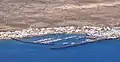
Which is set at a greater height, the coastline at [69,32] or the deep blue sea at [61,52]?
the coastline at [69,32]

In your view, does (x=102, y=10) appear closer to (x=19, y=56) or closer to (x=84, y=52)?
(x=84, y=52)

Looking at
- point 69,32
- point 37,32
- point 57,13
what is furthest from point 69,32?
point 57,13

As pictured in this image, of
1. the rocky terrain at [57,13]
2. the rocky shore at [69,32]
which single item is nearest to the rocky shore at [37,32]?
the rocky shore at [69,32]

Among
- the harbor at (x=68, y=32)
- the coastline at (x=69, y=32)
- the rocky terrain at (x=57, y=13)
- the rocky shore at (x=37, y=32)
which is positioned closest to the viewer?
the harbor at (x=68, y=32)

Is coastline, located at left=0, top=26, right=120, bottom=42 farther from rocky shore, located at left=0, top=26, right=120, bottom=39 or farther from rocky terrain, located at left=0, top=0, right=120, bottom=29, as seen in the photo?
rocky terrain, located at left=0, top=0, right=120, bottom=29

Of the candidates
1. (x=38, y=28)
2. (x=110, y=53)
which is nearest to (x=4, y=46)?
(x=38, y=28)

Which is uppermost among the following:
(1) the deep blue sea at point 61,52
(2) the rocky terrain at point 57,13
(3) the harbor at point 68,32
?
(2) the rocky terrain at point 57,13

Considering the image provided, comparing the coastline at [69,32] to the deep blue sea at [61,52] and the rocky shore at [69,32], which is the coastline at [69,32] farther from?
the deep blue sea at [61,52]
